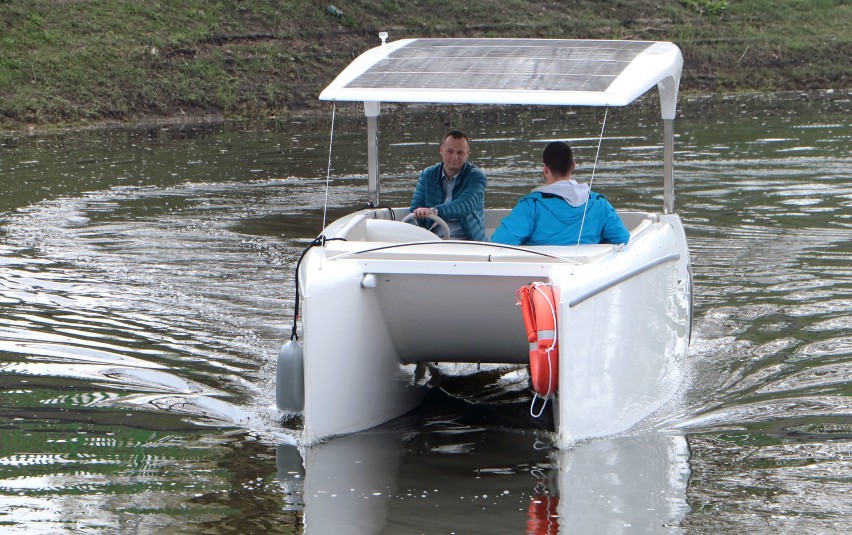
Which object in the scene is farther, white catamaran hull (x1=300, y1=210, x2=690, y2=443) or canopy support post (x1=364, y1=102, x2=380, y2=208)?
canopy support post (x1=364, y1=102, x2=380, y2=208)

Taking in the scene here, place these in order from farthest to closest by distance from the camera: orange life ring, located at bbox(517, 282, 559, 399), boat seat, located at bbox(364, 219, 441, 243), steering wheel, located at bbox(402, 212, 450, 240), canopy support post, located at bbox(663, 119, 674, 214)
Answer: canopy support post, located at bbox(663, 119, 674, 214)
steering wheel, located at bbox(402, 212, 450, 240)
boat seat, located at bbox(364, 219, 441, 243)
orange life ring, located at bbox(517, 282, 559, 399)

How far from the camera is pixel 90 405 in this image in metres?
6.26

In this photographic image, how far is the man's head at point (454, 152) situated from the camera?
7363 mm

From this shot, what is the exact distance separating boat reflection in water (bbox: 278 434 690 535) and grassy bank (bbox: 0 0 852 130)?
16294mm

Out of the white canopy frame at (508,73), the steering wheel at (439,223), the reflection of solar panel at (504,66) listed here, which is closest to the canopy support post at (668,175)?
the white canopy frame at (508,73)

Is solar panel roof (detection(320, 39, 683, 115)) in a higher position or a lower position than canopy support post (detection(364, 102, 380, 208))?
higher

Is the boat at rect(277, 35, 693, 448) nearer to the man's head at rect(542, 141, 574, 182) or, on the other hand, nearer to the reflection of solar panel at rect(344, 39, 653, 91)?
the reflection of solar panel at rect(344, 39, 653, 91)

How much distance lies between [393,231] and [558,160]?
42.0 inches

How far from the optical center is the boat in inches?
213

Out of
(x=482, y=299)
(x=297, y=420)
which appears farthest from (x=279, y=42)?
(x=482, y=299)

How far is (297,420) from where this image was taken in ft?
19.9

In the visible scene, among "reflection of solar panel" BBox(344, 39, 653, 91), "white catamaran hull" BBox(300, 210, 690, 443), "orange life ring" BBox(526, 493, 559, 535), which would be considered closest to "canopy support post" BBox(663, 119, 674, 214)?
"reflection of solar panel" BBox(344, 39, 653, 91)

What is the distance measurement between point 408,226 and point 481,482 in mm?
1796

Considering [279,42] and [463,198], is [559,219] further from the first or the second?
[279,42]
